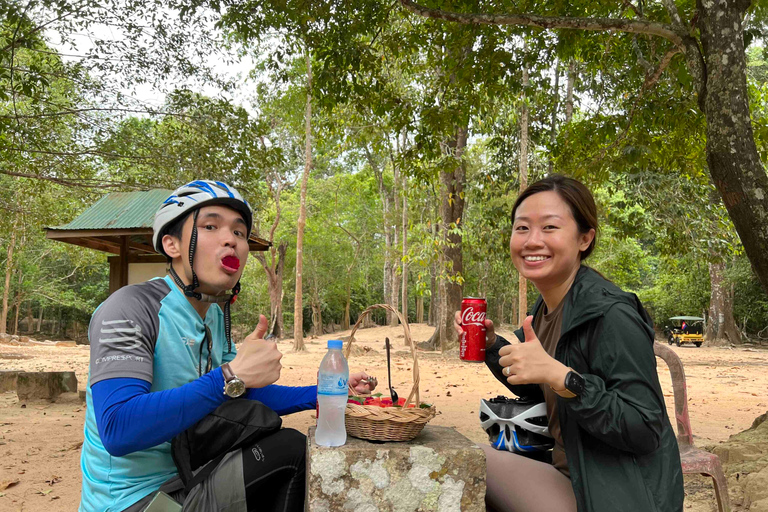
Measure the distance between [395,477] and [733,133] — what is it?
11.3 feet

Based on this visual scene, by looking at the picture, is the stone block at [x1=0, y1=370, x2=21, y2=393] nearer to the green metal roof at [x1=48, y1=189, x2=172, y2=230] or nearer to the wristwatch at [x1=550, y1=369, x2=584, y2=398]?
the green metal roof at [x1=48, y1=189, x2=172, y2=230]

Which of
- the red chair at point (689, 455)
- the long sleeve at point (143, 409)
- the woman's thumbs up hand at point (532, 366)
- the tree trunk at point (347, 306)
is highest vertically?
the woman's thumbs up hand at point (532, 366)

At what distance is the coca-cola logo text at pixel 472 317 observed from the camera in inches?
96.0

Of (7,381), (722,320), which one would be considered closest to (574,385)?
(7,381)

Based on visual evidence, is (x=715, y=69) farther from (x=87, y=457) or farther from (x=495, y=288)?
(x=495, y=288)

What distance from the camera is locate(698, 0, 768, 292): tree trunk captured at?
12.5ft

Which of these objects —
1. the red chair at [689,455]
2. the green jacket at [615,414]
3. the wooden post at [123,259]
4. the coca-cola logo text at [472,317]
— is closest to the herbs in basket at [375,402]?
the coca-cola logo text at [472,317]

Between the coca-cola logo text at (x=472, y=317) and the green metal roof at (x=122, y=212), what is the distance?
772cm

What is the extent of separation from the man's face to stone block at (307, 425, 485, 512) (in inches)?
27.6

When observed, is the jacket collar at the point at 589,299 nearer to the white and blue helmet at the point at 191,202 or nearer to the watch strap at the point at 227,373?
the watch strap at the point at 227,373

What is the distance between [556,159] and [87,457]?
23.3ft

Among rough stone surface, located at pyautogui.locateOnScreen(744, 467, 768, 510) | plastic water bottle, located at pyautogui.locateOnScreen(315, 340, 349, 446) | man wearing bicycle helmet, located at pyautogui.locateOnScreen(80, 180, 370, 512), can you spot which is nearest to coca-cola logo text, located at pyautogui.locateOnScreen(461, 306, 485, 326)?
→ plastic water bottle, located at pyautogui.locateOnScreen(315, 340, 349, 446)

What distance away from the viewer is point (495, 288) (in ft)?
110

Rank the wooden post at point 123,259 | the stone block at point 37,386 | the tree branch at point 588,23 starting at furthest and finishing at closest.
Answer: the wooden post at point 123,259 < the stone block at point 37,386 < the tree branch at point 588,23
